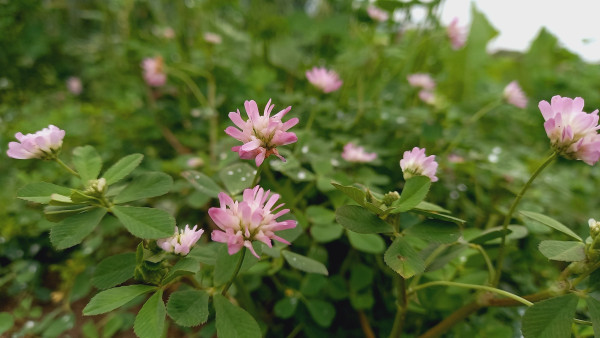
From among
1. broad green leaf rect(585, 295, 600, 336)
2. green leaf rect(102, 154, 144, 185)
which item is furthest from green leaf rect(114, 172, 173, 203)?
broad green leaf rect(585, 295, 600, 336)

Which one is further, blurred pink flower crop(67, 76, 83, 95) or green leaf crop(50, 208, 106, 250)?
blurred pink flower crop(67, 76, 83, 95)

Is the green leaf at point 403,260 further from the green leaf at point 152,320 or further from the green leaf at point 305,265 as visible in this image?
the green leaf at point 152,320

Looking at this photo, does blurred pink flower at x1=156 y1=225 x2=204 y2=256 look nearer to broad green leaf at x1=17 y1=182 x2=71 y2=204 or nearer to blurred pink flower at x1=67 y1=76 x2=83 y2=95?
broad green leaf at x1=17 y1=182 x2=71 y2=204

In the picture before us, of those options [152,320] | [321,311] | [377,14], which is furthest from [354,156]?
[377,14]

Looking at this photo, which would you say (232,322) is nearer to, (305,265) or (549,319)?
(305,265)

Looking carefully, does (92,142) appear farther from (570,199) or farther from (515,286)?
(570,199)

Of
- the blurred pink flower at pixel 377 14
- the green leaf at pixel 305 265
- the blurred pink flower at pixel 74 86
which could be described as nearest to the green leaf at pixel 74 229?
the green leaf at pixel 305 265
